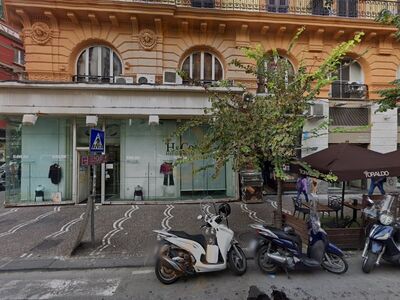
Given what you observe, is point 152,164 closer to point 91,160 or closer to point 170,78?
point 170,78

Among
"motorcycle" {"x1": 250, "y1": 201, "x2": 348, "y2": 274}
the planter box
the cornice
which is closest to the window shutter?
the cornice

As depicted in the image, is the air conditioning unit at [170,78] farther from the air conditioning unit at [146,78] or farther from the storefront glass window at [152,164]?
the storefront glass window at [152,164]

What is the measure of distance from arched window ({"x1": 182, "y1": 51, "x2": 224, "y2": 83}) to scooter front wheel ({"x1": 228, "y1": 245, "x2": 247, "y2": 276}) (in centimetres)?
888

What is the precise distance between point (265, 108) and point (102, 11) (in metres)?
8.62

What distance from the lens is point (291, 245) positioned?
4836mm

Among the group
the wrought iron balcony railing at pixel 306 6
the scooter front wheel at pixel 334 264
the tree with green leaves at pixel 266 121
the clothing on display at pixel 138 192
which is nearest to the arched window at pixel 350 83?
the wrought iron balcony railing at pixel 306 6

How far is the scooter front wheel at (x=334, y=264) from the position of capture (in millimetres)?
4938

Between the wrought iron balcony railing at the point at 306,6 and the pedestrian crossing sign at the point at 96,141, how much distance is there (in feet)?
25.7

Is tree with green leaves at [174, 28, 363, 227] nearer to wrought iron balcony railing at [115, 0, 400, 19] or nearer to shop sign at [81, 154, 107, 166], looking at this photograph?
shop sign at [81, 154, 107, 166]

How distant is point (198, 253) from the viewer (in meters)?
4.69

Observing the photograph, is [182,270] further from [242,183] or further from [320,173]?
[242,183]

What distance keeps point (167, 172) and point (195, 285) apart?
24.2 feet

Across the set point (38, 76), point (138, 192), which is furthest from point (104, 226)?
point (38, 76)

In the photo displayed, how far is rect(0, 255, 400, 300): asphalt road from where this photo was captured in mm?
4219
